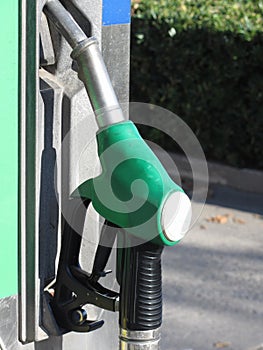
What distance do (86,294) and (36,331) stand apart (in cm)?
13

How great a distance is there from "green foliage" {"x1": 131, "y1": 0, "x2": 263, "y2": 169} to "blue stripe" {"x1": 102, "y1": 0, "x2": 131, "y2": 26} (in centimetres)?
533

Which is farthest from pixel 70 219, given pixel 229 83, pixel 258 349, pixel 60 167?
pixel 229 83

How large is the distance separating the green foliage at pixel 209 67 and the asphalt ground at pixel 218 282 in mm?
701

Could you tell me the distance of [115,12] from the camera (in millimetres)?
2094

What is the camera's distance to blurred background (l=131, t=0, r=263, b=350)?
6.43 meters

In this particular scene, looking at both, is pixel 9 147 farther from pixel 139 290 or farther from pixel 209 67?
pixel 209 67

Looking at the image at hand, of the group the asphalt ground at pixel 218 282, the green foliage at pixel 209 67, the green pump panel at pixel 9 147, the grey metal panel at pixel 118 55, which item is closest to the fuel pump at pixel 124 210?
the green pump panel at pixel 9 147

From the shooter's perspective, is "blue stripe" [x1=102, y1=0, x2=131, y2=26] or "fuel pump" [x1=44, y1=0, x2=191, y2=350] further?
"blue stripe" [x1=102, y1=0, x2=131, y2=26]

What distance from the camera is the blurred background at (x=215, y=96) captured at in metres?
6.43

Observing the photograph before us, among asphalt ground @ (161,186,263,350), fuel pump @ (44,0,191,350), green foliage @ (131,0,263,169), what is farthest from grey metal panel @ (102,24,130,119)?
green foliage @ (131,0,263,169)

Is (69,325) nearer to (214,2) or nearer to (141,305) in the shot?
(141,305)

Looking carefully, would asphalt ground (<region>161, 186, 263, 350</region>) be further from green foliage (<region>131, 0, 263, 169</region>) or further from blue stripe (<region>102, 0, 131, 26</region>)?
blue stripe (<region>102, 0, 131, 26</region>)

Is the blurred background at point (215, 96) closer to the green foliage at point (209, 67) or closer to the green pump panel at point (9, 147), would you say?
the green foliage at point (209, 67)

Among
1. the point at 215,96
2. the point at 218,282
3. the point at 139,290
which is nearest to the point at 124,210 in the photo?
the point at 139,290
